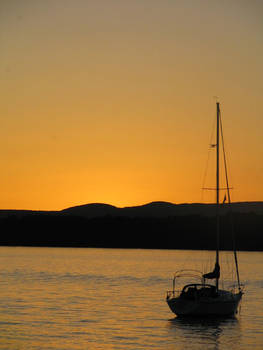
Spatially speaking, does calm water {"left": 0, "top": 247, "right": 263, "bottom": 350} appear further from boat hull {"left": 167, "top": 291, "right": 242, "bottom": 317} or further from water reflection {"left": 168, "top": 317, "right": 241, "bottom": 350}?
boat hull {"left": 167, "top": 291, "right": 242, "bottom": 317}

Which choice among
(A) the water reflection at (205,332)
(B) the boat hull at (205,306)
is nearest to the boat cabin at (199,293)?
(B) the boat hull at (205,306)

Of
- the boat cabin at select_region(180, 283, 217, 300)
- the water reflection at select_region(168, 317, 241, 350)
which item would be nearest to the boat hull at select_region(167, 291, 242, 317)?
the boat cabin at select_region(180, 283, 217, 300)

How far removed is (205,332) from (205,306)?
3750 millimetres

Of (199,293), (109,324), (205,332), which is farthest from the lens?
(199,293)

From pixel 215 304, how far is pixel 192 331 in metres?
4.34

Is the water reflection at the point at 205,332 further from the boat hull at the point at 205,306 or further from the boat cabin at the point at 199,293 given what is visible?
the boat cabin at the point at 199,293

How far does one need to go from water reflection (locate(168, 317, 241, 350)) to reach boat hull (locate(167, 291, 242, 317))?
0.64 metres

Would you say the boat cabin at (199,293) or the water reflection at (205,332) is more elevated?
the boat cabin at (199,293)

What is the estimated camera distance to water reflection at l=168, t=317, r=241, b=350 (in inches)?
1763

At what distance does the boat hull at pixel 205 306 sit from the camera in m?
53.2

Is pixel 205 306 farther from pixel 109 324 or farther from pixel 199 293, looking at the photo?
pixel 109 324

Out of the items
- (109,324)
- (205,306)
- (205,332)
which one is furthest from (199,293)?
(109,324)

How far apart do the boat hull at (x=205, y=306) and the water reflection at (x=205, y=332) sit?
64cm

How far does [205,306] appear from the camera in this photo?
174 ft
